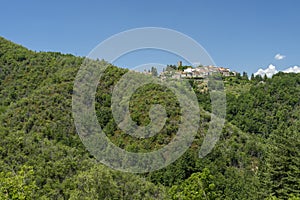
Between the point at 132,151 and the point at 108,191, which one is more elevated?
the point at 132,151

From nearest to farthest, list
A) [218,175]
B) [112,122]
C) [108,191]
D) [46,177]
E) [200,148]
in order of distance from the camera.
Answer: [108,191] < [46,177] < [218,175] < [200,148] < [112,122]

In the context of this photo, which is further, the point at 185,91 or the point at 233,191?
the point at 185,91

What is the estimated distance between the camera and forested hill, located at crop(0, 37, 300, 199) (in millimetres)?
18516

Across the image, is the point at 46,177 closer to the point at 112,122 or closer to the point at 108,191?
the point at 108,191

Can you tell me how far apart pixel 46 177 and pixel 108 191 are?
8.05 meters

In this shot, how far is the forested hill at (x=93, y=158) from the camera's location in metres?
18.5

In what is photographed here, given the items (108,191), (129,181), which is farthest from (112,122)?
(108,191)

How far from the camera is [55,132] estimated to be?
3412 cm

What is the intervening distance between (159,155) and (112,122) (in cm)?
848

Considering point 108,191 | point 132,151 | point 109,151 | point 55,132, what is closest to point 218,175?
point 132,151

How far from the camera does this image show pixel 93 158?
101 feet

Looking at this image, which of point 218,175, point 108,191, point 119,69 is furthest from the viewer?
point 119,69

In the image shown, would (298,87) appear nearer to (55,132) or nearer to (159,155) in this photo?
(159,155)

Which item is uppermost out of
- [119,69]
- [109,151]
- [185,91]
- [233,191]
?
[119,69]
